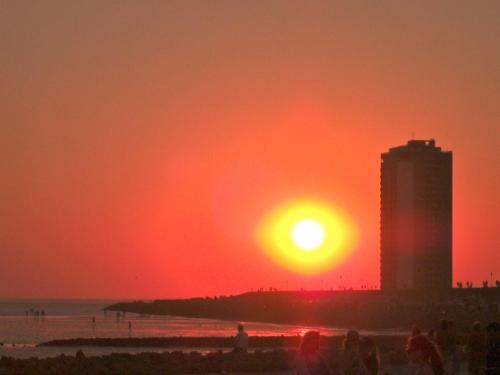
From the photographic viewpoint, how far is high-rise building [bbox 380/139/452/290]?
495 feet

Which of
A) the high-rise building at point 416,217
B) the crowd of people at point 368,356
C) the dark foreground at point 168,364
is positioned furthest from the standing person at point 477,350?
the high-rise building at point 416,217

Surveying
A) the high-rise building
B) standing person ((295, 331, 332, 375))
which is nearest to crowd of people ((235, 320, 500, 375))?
standing person ((295, 331, 332, 375))

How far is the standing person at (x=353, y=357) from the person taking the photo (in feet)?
44.1

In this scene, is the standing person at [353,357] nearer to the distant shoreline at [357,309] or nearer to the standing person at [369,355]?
the standing person at [369,355]

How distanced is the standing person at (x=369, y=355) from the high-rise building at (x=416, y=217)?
452ft

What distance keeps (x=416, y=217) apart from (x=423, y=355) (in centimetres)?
14059

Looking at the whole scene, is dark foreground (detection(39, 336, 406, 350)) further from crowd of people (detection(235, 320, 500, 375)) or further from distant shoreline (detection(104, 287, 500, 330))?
crowd of people (detection(235, 320, 500, 375))

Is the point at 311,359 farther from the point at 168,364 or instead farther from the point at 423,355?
the point at 168,364

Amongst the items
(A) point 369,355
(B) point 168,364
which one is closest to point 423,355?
(A) point 369,355

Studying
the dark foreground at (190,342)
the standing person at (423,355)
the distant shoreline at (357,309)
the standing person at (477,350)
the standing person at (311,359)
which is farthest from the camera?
the distant shoreline at (357,309)

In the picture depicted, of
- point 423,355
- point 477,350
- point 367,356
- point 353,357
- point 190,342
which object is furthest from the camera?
point 190,342

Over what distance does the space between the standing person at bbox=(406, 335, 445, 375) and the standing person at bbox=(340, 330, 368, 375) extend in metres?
1.02

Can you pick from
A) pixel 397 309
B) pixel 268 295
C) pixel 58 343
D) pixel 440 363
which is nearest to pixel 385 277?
pixel 268 295

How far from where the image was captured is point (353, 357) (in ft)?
44.3
